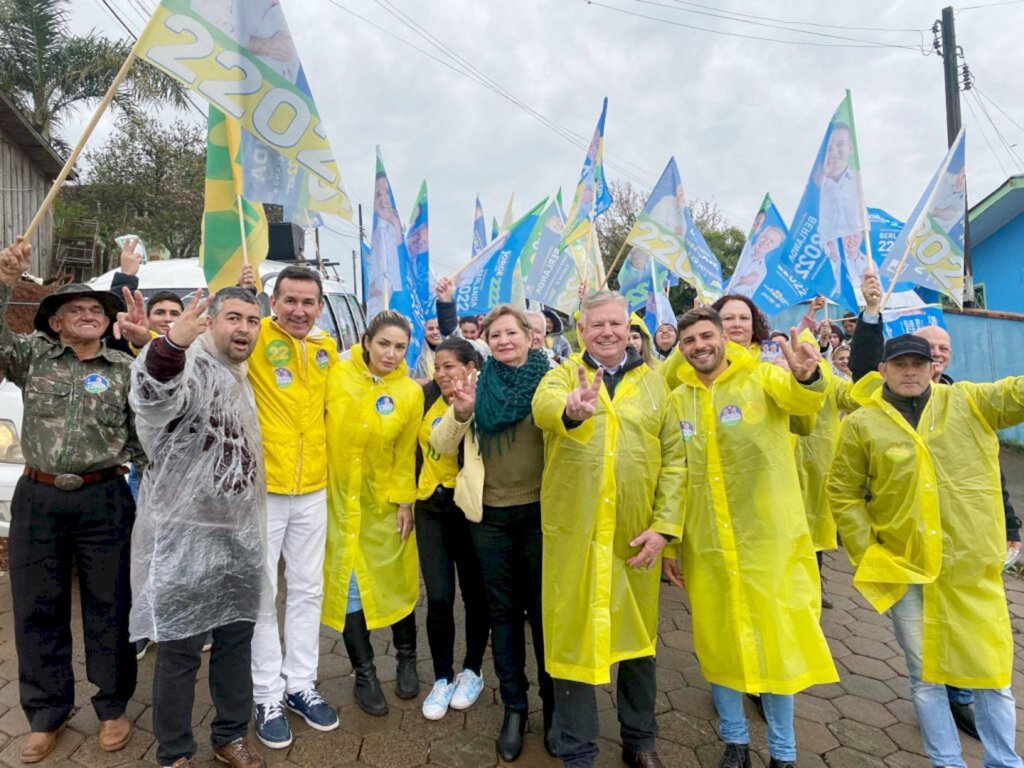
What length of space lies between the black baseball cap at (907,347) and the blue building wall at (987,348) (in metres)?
7.59

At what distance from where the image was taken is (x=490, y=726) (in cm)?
312

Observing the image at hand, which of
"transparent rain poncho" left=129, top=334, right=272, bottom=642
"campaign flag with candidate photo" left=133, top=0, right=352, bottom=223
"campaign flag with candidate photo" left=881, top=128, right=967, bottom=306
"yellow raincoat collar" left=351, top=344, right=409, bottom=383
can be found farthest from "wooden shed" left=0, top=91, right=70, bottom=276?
"campaign flag with candidate photo" left=881, top=128, right=967, bottom=306

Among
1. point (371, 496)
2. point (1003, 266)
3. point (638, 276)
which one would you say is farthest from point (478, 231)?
point (1003, 266)

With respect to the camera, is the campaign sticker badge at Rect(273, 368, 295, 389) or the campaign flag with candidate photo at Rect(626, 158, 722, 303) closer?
the campaign sticker badge at Rect(273, 368, 295, 389)

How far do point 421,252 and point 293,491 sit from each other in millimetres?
3868

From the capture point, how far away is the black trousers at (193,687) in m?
2.56

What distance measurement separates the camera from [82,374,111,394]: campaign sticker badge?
9.25 feet

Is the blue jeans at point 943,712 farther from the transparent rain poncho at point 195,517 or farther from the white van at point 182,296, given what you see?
the white van at point 182,296

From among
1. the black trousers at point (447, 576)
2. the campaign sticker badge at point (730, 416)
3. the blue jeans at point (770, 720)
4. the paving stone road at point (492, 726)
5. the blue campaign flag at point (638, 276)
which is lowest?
the paving stone road at point (492, 726)

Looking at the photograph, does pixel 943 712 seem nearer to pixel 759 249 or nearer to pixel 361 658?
pixel 361 658

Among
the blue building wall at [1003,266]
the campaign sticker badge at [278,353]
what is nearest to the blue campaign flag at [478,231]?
the campaign sticker badge at [278,353]

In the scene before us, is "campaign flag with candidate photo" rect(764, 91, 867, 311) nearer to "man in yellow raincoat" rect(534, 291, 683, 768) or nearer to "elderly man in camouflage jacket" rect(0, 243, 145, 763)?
"man in yellow raincoat" rect(534, 291, 683, 768)

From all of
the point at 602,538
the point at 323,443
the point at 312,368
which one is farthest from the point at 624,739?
the point at 312,368

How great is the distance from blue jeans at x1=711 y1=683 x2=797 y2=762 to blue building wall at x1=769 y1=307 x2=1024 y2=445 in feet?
27.1
